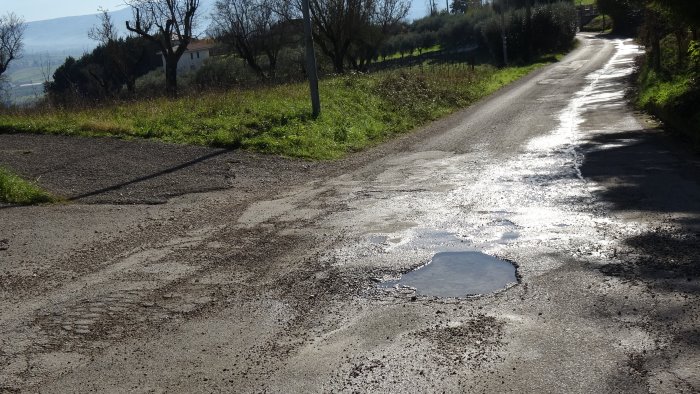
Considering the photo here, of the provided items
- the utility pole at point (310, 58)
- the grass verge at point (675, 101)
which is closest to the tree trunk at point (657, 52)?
the grass verge at point (675, 101)

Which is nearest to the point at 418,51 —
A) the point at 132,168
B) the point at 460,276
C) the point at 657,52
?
the point at 657,52

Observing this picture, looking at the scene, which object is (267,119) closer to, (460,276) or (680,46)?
(460,276)

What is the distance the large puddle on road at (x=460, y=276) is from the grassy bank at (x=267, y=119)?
9056 mm

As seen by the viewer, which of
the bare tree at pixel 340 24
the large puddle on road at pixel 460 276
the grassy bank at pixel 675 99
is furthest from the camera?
the bare tree at pixel 340 24

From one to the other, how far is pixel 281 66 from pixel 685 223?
2227 inches

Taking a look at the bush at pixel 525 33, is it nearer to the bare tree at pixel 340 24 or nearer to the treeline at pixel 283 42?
the treeline at pixel 283 42

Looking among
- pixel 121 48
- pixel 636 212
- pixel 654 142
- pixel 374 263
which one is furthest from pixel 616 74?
pixel 121 48

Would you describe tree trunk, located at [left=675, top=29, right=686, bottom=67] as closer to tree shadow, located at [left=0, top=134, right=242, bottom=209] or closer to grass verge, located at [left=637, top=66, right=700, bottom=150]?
grass verge, located at [left=637, top=66, right=700, bottom=150]

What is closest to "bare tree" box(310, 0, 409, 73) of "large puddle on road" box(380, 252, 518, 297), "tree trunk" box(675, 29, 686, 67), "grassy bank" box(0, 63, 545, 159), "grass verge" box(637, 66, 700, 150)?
"grassy bank" box(0, 63, 545, 159)

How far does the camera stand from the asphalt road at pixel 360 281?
5.39 metres

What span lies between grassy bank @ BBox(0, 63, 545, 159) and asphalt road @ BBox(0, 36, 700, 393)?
3185 millimetres

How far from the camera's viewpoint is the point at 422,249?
8523 mm

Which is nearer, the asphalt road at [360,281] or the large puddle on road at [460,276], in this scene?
the asphalt road at [360,281]

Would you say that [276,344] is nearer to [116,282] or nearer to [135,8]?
[116,282]
